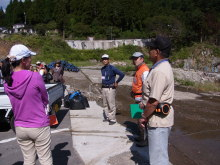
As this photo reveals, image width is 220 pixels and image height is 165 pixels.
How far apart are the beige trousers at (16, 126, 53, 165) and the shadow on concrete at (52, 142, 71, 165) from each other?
4.94 feet

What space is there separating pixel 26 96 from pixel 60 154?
2.45 m

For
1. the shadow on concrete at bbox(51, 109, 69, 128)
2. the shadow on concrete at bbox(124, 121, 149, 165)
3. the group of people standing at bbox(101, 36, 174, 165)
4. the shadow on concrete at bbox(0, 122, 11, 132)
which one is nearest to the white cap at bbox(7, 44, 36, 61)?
the group of people standing at bbox(101, 36, 174, 165)

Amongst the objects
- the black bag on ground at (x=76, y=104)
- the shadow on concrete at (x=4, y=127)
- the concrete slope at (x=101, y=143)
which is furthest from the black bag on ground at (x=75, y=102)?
the shadow on concrete at (x=4, y=127)

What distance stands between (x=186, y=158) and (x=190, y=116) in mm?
4123

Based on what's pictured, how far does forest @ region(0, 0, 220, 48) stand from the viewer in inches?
2122

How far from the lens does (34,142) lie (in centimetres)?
320

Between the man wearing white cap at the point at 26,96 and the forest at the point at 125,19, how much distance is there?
51.5m

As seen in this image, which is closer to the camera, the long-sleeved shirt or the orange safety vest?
the long-sleeved shirt

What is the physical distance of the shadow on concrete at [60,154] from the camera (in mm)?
4703

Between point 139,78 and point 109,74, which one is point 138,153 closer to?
point 139,78

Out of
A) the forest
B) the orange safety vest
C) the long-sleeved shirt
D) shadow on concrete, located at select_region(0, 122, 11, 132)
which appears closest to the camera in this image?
the long-sleeved shirt

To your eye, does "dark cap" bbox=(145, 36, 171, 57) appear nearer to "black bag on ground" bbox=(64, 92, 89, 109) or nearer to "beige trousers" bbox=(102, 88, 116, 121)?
"beige trousers" bbox=(102, 88, 116, 121)

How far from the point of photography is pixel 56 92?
23.1 ft

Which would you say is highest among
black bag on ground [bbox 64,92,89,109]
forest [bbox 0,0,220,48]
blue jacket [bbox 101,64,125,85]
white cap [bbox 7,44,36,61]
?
forest [bbox 0,0,220,48]
